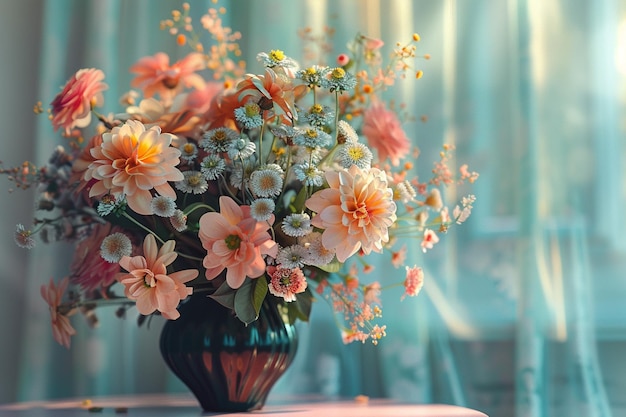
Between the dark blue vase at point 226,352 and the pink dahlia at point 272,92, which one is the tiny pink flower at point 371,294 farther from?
the pink dahlia at point 272,92

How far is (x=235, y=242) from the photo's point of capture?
100cm

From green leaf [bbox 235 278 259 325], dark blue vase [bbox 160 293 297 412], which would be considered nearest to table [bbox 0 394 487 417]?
dark blue vase [bbox 160 293 297 412]

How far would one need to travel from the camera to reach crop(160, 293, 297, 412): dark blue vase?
111cm

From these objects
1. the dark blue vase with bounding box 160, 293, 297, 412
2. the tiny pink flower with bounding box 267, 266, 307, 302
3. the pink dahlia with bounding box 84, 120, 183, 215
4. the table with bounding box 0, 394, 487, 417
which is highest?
the pink dahlia with bounding box 84, 120, 183, 215

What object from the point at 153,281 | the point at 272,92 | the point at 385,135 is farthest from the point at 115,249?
the point at 385,135

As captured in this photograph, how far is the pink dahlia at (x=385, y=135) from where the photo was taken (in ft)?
3.94

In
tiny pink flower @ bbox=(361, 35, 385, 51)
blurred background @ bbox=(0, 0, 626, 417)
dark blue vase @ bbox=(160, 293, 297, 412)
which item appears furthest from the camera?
blurred background @ bbox=(0, 0, 626, 417)

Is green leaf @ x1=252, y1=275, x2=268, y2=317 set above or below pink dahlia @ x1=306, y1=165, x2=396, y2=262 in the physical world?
below

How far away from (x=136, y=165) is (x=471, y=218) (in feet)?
2.28

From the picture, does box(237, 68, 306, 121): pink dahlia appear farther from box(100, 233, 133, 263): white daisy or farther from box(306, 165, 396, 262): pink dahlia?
box(100, 233, 133, 263): white daisy

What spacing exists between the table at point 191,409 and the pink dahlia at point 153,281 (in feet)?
0.70

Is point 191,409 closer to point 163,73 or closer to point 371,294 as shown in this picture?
point 371,294

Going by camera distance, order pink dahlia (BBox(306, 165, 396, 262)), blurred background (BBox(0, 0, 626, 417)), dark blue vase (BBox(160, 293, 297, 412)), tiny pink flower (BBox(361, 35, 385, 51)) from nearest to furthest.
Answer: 1. pink dahlia (BBox(306, 165, 396, 262))
2. dark blue vase (BBox(160, 293, 297, 412))
3. tiny pink flower (BBox(361, 35, 385, 51))
4. blurred background (BBox(0, 0, 626, 417))

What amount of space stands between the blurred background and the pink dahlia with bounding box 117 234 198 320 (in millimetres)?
503
